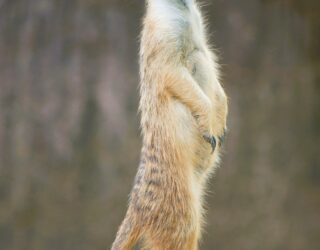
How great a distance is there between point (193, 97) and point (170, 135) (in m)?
0.18

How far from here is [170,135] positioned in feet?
10.3

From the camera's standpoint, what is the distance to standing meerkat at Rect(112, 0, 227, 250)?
10.1 feet

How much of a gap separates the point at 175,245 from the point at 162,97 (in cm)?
59

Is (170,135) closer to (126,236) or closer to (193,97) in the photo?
(193,97)

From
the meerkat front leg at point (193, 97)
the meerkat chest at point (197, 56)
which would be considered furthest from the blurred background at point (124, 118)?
the meerkat front leg at point (193, 97)

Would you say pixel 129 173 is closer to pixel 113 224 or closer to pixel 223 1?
pixel 113 224

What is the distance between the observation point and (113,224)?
18.5 feet

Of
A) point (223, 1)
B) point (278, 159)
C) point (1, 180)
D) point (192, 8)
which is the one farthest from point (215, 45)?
point (192, 8)

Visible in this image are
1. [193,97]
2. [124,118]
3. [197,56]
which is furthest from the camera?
[124,118]

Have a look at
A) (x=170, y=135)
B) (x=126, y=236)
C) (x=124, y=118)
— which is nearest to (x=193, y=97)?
(x=170, y=135)

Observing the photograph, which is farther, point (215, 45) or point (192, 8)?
point (215, 45)

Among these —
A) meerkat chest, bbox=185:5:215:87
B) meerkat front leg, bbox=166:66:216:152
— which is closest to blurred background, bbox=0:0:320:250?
meerkat chest, bbox=185:5:215:87

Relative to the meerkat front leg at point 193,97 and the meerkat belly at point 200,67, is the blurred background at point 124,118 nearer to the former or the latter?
the meerkat belly at point 200,67

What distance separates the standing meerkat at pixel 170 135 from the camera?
309 centimetres
